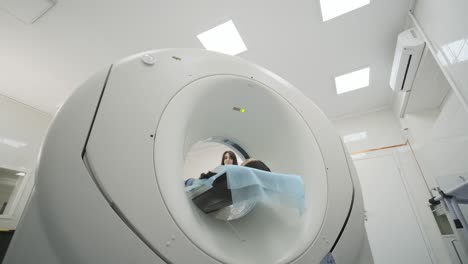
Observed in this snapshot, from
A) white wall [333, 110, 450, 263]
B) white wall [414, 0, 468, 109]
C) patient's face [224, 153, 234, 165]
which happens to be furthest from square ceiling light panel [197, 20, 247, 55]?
white wall [333, 110, 450, 263]

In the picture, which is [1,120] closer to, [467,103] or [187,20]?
[187,20]

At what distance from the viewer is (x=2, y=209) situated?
2.51 m

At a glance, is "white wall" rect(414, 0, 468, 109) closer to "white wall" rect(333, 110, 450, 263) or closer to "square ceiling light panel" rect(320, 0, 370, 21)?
"square ceiling light panel" rect(320, 0, 370, 21)

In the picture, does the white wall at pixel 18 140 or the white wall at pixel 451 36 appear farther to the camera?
the white wall at pixel 18 140

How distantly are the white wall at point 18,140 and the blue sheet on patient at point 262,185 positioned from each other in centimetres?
337

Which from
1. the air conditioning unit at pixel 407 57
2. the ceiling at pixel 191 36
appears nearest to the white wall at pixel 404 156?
the ceiling at pixel 191 36

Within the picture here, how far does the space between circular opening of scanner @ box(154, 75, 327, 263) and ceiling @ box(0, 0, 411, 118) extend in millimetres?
1555

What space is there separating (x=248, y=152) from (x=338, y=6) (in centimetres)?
179

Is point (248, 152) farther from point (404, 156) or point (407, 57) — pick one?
point (404, 156)

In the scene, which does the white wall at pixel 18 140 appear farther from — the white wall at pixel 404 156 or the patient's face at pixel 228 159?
the white wall at pixel 404 156

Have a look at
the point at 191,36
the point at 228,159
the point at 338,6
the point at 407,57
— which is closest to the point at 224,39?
the point at 191,36

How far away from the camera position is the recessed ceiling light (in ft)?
8.41

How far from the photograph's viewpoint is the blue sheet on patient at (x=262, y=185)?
1.45 ft

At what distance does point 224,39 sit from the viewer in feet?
7.10
